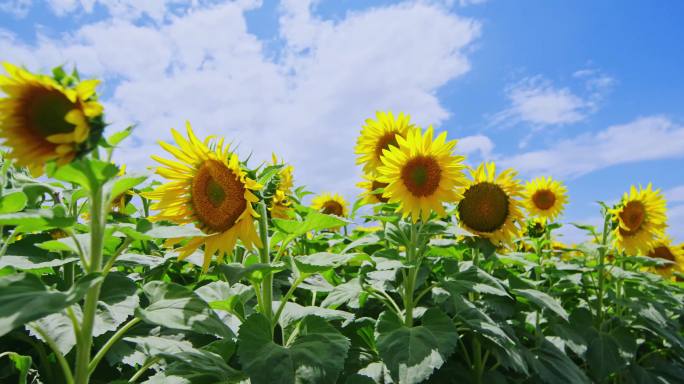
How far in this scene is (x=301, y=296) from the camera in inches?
146

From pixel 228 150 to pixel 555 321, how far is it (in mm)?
3350

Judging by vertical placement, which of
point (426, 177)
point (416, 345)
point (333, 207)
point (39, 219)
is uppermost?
point (333, 207)

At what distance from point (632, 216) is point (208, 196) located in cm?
471

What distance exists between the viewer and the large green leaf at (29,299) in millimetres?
1296

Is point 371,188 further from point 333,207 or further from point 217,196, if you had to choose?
point 217,196

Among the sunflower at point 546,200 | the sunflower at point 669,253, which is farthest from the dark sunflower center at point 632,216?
the sunflower at point 669,253

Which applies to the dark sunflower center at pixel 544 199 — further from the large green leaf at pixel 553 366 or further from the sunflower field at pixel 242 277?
the large green leaf at pixel 553 366

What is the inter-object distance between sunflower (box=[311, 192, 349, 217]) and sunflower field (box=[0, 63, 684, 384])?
5.53 feet

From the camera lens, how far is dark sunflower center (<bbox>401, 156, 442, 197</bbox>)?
3396 mm

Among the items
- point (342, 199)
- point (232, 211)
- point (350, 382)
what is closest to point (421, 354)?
point (350, 382)

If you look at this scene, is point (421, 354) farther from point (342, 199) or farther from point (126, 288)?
point (342, 199)

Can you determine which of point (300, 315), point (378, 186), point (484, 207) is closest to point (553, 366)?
point (484, 207)

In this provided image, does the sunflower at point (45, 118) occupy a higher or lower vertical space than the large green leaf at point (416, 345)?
higher

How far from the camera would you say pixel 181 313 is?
68.0 inches
